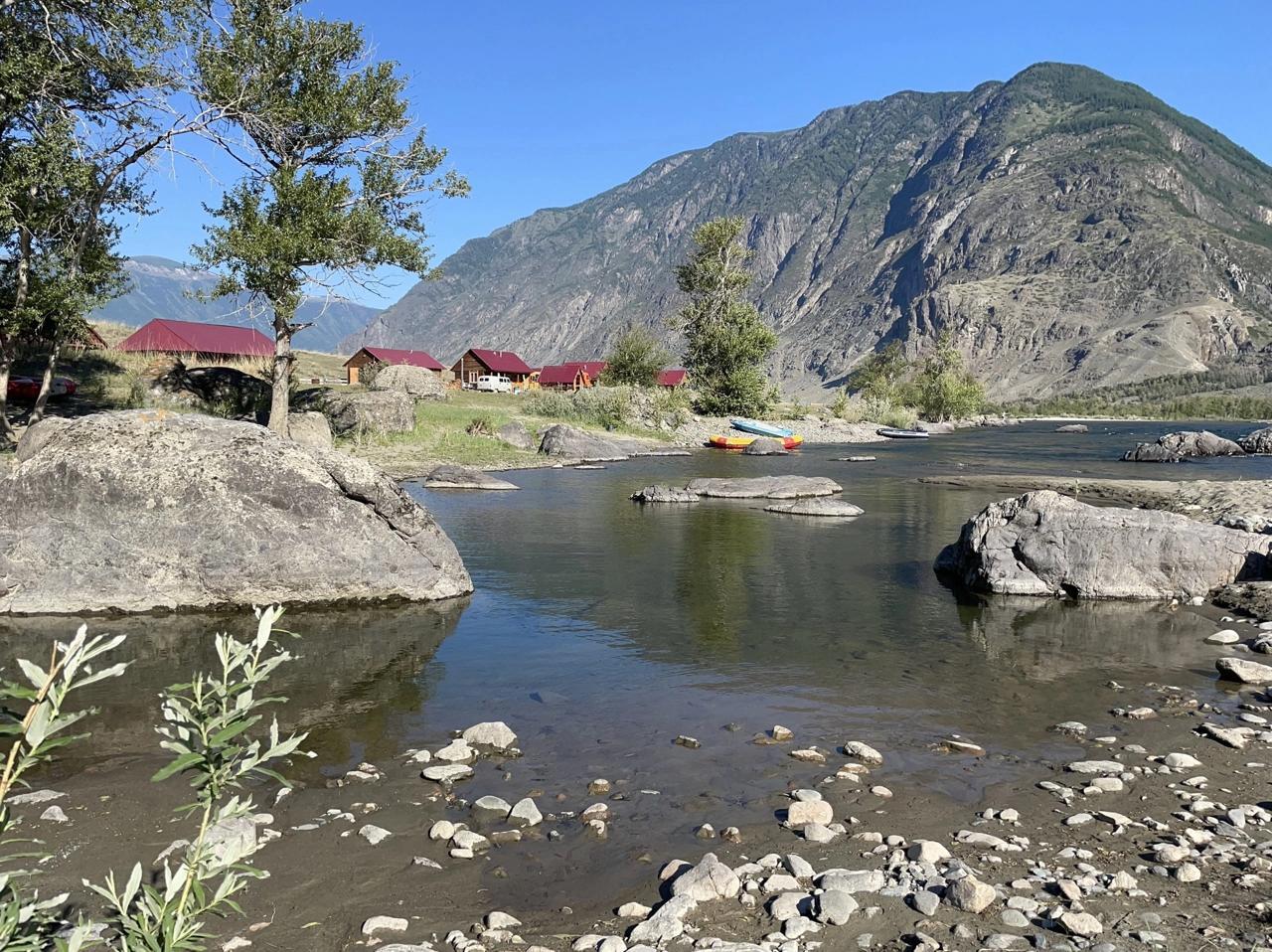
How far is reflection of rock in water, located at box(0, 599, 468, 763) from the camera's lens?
29.5 ft

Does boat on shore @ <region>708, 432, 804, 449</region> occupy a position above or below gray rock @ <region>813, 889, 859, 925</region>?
above

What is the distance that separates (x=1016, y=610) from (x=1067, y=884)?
421 inches

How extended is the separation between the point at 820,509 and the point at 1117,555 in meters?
12.4

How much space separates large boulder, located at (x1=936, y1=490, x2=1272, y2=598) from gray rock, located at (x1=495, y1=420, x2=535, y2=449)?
109ft

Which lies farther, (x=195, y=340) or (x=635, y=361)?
(x=635, y=361)

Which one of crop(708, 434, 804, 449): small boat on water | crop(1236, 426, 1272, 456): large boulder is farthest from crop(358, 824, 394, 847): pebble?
crop(1236, 426, 1272, 456): large boulder

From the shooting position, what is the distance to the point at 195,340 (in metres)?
63.0

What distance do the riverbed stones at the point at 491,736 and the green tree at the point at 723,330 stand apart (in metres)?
72.6

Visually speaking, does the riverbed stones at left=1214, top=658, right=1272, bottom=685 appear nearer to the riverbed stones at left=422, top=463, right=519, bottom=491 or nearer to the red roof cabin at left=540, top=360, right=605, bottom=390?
the riverbed stones at left=422, top=463, right=519, bottom=491

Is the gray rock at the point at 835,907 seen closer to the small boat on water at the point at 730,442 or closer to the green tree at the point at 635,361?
the small boat on water at the point at 730,442

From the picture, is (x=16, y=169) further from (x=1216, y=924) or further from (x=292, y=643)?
(x=1216, y=924)

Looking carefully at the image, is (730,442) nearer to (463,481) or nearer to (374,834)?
(463,481)

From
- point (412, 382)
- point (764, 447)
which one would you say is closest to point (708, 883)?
point (764, 447)

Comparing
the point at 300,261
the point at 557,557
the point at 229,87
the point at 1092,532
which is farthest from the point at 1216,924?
the point at 300,261
